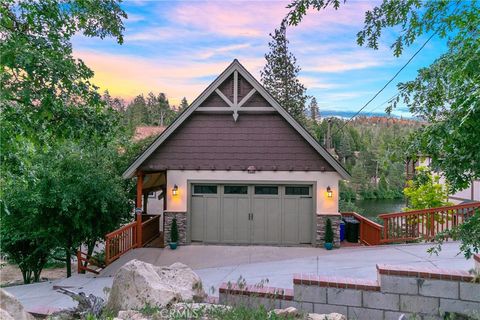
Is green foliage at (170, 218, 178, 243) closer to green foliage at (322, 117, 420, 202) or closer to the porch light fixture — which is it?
the porch light fixture

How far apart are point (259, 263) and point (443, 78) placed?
652cm

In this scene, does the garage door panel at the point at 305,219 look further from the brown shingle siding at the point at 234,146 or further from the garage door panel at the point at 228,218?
the garage door panel at the point at 228,218

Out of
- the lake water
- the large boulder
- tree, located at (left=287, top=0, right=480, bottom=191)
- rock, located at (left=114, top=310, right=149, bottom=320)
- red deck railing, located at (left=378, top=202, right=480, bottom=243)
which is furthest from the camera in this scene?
the lake water

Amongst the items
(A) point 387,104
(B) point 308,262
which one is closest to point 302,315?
(A) point 387,104

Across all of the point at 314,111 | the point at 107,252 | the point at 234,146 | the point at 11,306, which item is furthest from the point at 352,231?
the point at 314,111

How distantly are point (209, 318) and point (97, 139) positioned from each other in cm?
412

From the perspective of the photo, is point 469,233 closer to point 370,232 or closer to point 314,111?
point 370,232

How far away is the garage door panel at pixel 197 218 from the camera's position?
10.5 metres

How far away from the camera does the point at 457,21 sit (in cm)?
288

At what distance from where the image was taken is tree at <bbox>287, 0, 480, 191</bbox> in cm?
245

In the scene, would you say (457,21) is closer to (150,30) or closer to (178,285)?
(178,285)

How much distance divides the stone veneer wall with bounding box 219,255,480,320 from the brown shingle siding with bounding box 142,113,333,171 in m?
5.73

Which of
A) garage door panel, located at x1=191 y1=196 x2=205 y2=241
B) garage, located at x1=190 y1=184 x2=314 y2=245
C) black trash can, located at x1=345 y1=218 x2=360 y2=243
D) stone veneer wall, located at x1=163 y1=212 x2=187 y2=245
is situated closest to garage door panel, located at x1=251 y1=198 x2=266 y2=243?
garage, located at x1=190 y1=184 x2=314 y2=245

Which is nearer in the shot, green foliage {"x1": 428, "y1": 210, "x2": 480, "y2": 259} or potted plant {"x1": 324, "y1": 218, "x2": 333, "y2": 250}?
green foliage {"x1": 428, "y1": 210, "x2": 480, "y2": 259}
